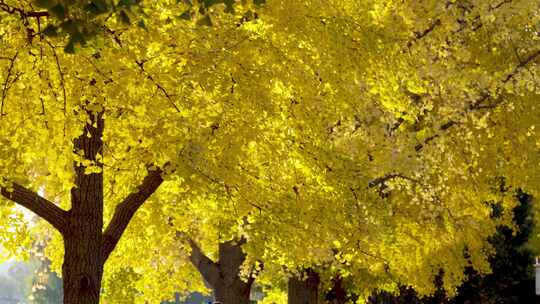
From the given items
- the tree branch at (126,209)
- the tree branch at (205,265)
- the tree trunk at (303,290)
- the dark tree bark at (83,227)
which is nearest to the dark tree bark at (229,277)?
the tree branch at (205,265)

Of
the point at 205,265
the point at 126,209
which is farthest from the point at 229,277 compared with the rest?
the point at 126,209

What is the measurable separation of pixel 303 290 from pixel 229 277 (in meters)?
1.76

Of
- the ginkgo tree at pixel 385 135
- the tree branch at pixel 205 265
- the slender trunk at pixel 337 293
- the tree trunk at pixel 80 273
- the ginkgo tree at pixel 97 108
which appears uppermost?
the slender trunk at pixel 337 293

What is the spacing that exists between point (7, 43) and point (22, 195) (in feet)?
10.5

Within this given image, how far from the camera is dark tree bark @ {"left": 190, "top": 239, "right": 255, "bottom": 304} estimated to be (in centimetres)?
2333

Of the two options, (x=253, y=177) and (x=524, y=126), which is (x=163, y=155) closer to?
(x=253, y=177)

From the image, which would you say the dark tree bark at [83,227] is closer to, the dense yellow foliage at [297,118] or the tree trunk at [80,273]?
the tree trunk at [80,273]

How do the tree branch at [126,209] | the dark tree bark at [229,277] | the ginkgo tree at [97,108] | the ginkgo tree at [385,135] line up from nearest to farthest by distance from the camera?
the ginkgo tree at [97,108], the ginkgo tree at [385,135], the tree branch at [126,209], the dark tree bark at [229,277]

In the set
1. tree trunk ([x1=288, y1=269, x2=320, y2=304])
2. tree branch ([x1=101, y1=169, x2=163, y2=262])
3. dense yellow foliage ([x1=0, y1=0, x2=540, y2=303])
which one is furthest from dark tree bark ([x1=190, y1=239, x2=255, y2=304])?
tree branch ([x1=101, y1=169, x2=163, y2=262])

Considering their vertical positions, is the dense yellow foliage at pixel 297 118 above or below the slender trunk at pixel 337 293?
below

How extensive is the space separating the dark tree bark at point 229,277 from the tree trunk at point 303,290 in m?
0.95

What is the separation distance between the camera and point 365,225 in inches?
622

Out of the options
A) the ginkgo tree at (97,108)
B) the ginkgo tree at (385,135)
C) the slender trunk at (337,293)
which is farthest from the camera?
the slender trunk at (337,293)

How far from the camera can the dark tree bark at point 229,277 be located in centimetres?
2333
